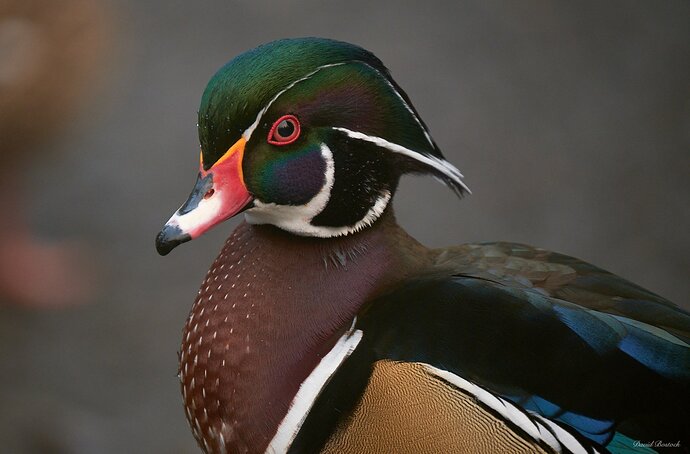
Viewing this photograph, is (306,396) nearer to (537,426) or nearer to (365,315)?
(365,315)

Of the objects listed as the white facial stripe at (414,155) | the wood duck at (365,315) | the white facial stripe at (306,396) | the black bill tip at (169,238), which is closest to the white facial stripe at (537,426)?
the wood duck at (365,315)

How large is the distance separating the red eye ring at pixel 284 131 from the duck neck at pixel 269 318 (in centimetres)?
15

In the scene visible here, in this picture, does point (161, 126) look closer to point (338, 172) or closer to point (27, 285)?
point (27, 285)

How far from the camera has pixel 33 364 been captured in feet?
7.44

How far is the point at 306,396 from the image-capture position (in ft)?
3.45

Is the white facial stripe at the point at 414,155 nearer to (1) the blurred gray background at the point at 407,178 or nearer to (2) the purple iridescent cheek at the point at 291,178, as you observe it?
(2) the purple iridescent cheek at the point at 291,178

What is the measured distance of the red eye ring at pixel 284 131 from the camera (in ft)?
3.42

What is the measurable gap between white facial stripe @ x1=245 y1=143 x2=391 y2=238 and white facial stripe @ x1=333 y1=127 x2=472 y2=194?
41 mm

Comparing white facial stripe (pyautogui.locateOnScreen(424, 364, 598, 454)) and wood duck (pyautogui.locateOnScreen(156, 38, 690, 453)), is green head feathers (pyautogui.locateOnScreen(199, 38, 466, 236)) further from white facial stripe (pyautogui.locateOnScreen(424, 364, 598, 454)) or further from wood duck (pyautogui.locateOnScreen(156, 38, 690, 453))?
white facial stripe (pyautogui.locateOnScreen(424, 364, 598, 454))

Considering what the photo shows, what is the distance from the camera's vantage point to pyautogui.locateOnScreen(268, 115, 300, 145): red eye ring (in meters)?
1.04

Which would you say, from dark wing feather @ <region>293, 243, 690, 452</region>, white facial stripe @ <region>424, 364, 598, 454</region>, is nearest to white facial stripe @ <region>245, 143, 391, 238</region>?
dark wing feather @ <region>293, 243, 690, 452</region>

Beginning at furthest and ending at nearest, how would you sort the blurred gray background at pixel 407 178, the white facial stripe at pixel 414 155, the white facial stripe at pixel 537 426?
the blurred gray background at pixel 407 178 < the white facial stripe at pixel 414 155 < the white facial stripe at pixel 537 426

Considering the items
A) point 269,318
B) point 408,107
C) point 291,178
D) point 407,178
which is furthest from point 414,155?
point 407,178

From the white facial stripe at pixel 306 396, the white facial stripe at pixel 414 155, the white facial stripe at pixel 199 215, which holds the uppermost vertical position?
the white facial stripe at pixel 414 155
